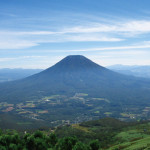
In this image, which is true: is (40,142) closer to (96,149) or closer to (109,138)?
(96,149)

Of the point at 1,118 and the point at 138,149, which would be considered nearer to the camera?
the point at 138,149

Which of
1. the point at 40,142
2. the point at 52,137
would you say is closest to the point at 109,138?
the point at 52,137

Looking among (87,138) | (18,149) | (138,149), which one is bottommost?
(87,138)

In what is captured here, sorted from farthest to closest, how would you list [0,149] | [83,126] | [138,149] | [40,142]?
[83,126]
[40,142]
[0,149]
[138,149]

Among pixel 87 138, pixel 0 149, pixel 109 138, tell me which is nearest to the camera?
pixel 0 149

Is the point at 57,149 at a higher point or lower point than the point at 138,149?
Result: lower

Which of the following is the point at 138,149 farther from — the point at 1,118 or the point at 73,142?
the point at 1,118

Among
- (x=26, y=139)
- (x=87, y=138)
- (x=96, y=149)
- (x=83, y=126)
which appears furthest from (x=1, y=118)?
(x=96, y=149)

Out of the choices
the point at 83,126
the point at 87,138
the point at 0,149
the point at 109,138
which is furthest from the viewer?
the point at 83,126

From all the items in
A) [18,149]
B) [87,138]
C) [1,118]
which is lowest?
[1,118]
